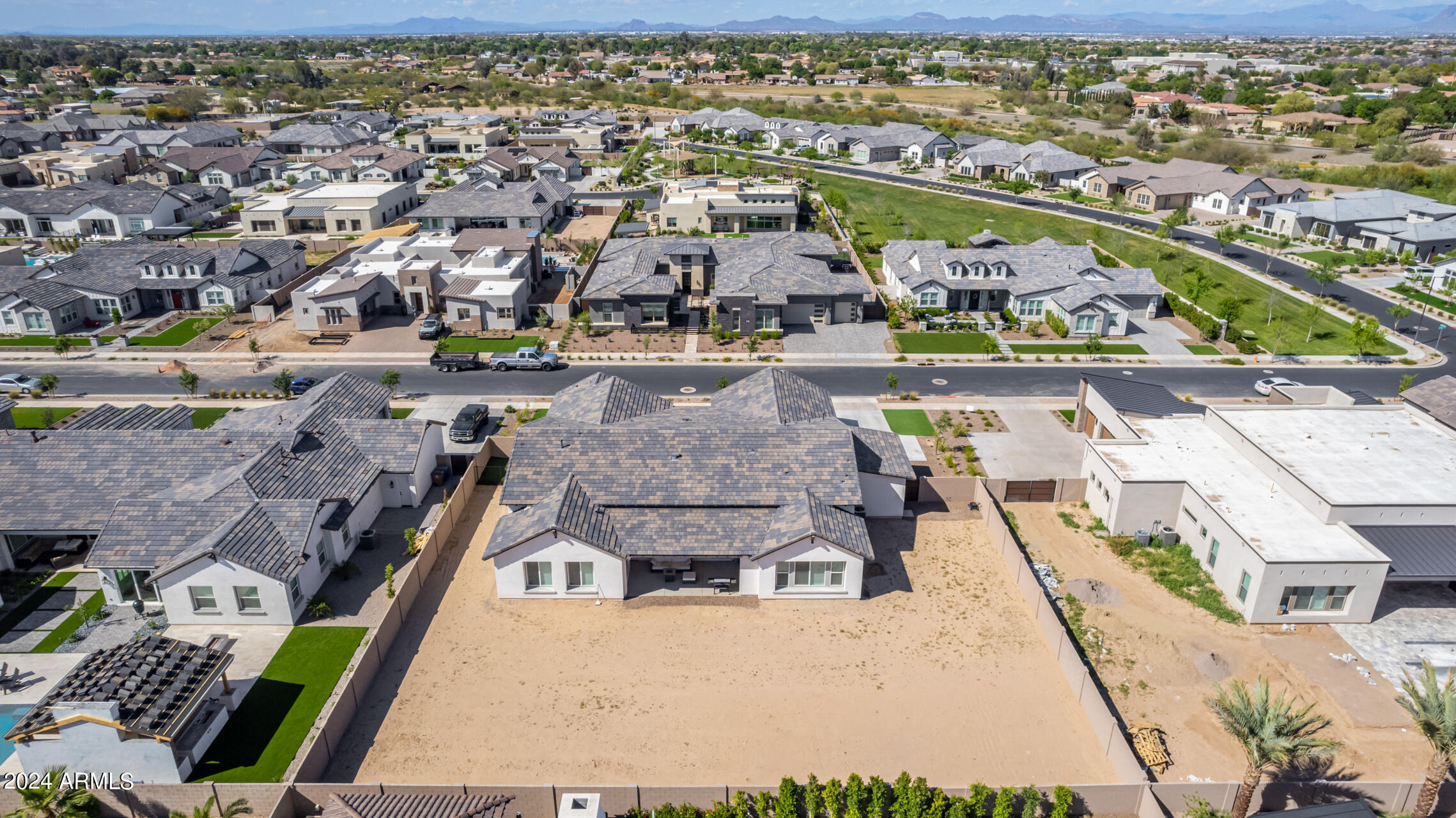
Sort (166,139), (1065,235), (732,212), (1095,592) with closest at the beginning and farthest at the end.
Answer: (1095,592), (732,212), (1065,235), (166,139)

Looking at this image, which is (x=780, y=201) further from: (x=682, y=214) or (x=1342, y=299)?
(x=1342, y=299)

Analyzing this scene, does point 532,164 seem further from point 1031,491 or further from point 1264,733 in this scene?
point 1264,733

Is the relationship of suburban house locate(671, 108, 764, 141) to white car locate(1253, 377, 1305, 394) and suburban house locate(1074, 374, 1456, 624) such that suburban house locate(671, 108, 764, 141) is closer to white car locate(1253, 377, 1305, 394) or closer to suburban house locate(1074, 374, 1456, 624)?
white car locate(1253, 377, 1305, 394)

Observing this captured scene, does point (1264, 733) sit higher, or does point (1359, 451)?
point (1264, 733)

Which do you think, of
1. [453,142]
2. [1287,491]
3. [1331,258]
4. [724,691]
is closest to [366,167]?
[453,142]

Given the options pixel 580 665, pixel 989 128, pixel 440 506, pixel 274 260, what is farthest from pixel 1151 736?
pixel 989 128

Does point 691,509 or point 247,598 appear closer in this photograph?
point 247,598
